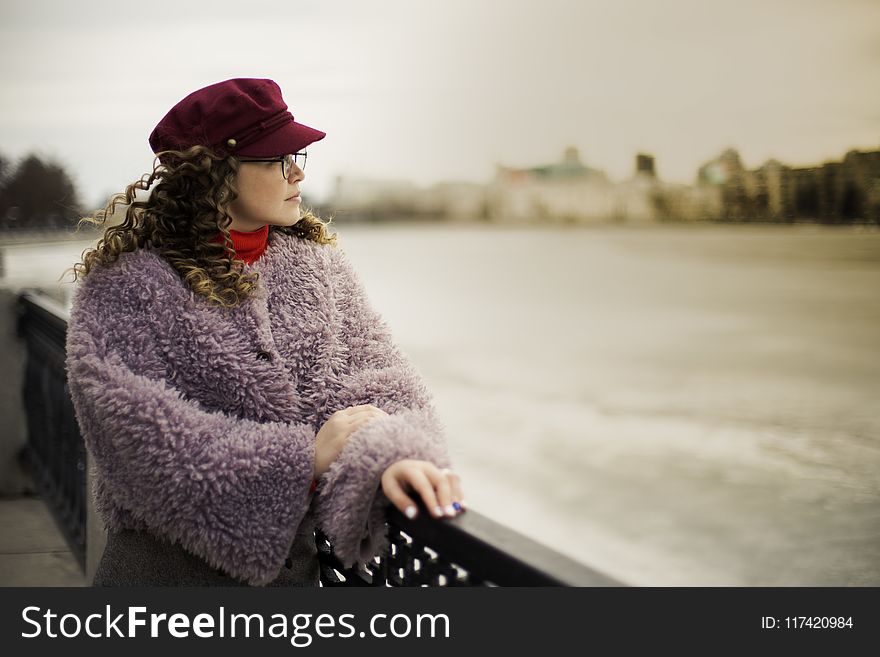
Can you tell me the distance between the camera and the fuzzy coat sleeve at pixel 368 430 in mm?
1219

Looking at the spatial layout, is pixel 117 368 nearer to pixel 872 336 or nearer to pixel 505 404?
pixel 505 404

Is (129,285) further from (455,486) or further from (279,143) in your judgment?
(455,486)

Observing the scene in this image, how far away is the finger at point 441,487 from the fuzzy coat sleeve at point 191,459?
0.25 meters

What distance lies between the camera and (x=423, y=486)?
113 cm

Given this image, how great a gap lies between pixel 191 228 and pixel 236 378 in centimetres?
29

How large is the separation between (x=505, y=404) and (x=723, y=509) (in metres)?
14.0

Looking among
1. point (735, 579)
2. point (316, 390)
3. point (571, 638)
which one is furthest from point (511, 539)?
point (735, 579)

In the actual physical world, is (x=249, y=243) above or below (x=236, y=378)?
above

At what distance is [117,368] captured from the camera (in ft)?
4.40

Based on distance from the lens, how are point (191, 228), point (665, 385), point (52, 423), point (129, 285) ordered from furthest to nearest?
point (665, 385) → point (52, 423) → point (191, 228) → point (129, 285)

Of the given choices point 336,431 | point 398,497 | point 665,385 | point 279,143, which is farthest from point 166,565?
point 665,385

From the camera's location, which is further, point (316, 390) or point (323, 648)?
point (316, 390)

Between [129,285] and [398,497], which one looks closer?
[398,497]

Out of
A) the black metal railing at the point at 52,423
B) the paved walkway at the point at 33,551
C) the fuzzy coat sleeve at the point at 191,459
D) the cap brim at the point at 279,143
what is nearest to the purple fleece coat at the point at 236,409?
the fuzzy coat sleeve at the point at 191,459
